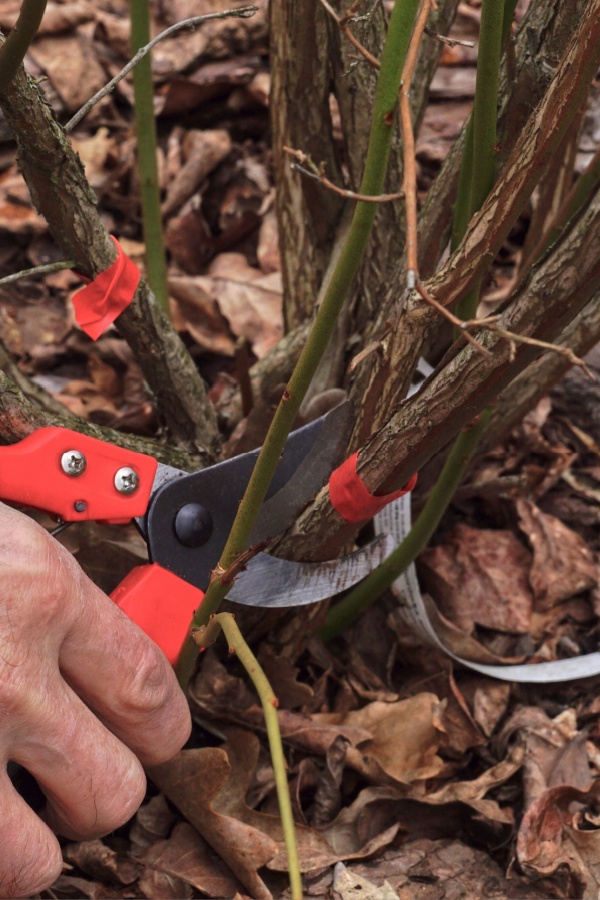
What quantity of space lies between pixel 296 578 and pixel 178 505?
0.23m

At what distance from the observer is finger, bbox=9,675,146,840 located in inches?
44.6

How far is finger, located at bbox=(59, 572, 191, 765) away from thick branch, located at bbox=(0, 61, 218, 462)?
0.53 m

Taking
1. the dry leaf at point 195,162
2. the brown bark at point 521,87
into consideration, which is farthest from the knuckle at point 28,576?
the dry leaf at point 195,162

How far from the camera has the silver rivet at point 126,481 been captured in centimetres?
135

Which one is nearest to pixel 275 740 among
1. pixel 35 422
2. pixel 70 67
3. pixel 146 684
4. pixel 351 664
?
pixel 146 684

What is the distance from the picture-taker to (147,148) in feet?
6.25

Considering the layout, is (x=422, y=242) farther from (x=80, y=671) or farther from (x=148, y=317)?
(x=80, y=671)

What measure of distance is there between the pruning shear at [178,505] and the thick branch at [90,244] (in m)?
0.28

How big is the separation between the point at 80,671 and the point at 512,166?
2.90ft

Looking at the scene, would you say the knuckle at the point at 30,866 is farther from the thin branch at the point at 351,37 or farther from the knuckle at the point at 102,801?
the thin branch at the point at 351,37


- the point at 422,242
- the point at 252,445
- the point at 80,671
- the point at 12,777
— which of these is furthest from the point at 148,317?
the point at 12,777

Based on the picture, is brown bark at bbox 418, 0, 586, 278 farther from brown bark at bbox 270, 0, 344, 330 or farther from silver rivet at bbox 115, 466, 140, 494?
silver rivet at bbox 115, 466, 140, 494

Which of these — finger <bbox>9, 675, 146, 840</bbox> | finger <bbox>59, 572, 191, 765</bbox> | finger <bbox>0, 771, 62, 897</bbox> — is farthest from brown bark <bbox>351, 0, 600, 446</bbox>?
finger <bbox>0, 771, 62, 897</bbox>

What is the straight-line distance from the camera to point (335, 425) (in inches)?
57.0
